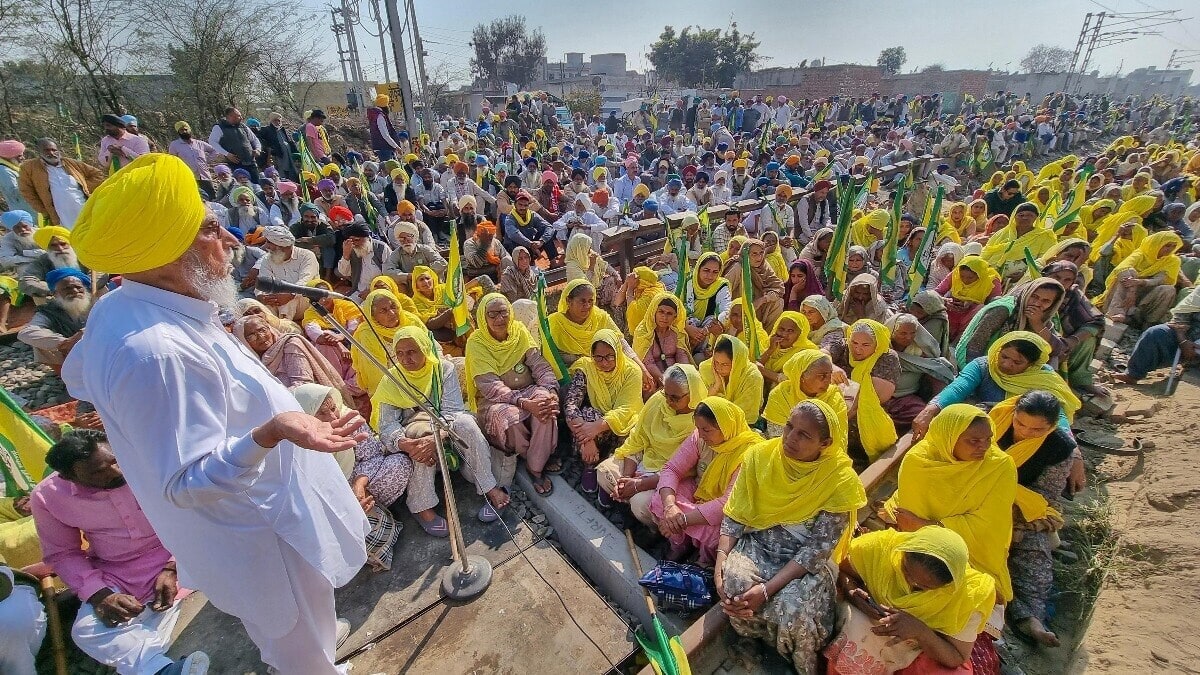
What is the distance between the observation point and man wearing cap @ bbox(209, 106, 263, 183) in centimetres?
983

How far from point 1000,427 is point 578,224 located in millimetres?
6792

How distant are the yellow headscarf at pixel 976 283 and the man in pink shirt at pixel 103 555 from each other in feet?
22.4

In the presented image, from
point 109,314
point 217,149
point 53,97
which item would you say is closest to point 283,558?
point 109,314

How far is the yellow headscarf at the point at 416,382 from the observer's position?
149 inches

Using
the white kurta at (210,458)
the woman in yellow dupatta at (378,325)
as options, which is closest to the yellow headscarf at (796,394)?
the white kurta at (210,458)

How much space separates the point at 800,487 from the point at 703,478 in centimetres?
75

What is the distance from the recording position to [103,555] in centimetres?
276

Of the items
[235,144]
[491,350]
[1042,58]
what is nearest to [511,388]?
[491,350]

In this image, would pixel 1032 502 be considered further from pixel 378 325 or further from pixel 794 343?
pixel 378 325

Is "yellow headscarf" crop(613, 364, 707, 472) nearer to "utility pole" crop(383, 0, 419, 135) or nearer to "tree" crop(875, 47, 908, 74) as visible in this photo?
"utility pole" crop(383, 0, 419, 135)

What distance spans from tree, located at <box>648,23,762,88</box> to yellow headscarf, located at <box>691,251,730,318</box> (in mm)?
44746

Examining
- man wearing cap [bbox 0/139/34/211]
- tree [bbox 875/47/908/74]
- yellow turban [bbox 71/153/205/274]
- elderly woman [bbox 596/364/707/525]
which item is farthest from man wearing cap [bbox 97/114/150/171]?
tree [bbox 875/47/908/74]

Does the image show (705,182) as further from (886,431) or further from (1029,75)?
(1029,75)

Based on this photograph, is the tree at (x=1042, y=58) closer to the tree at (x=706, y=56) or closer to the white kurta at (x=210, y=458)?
the tree at (x=706, y=56)
